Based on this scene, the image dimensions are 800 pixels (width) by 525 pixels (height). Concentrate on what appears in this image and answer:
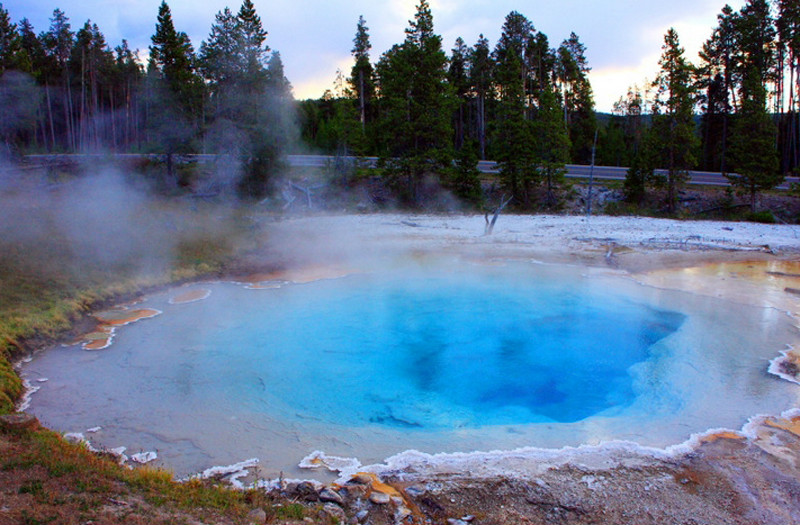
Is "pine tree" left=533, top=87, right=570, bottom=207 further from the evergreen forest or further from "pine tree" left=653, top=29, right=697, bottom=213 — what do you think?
"pine tree" left=653, top=29, right=697, bottom=213

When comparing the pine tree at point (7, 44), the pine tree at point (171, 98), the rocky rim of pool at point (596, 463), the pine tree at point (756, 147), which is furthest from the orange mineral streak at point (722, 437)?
the pine tree at point (7, 44)

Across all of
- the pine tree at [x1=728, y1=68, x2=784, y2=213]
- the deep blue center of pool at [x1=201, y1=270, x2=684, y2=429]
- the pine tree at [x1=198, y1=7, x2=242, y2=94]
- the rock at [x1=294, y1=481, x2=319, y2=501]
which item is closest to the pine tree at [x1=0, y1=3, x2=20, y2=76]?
the pine tree at [x1=198, y1=7, x2=242, y2=94]

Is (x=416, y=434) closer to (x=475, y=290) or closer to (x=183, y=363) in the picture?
(x=183, y=363)

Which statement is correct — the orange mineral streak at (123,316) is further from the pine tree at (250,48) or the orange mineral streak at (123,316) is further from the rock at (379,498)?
the pine tree at (250,48)

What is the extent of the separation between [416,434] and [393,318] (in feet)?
12.8

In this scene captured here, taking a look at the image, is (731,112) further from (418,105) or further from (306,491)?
(306,491)

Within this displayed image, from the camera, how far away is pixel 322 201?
2062 centimetres

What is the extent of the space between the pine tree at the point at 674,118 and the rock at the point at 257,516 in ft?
62.1

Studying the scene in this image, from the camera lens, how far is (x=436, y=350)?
320 inches

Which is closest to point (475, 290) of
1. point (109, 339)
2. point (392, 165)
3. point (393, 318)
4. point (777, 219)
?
point (393, 318)

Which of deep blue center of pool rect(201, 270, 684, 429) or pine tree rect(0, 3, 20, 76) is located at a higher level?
pine tree rect(0, 3, 20, 76)

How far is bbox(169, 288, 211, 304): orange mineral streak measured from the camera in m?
9.97

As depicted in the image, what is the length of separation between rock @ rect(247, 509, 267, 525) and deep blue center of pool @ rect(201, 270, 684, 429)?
2084mm

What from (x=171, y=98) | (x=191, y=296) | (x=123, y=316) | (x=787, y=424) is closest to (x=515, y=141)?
(x=171, y=98)
